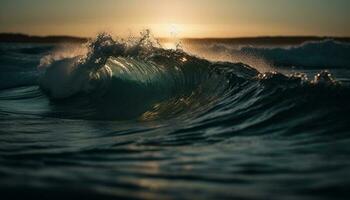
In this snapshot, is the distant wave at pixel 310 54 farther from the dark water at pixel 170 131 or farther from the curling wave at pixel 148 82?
the dark water at pixel 170 131

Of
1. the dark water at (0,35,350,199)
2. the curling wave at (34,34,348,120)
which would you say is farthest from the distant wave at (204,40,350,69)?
the dark water at (0,35,350,199)

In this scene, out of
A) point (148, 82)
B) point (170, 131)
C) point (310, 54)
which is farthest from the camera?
point (310, 54)

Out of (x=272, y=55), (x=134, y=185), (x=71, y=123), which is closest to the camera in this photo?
(x=134, y=185)

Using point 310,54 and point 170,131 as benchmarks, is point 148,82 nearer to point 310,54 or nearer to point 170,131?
point 170,131

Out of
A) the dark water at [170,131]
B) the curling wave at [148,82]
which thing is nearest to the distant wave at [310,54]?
the curling wave at [148,82]

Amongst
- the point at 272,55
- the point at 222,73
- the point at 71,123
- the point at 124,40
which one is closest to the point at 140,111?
the point at 71,123

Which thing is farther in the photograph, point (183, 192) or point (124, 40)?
point (124, 40)

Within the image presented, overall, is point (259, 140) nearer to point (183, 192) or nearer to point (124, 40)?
point (183, 192)

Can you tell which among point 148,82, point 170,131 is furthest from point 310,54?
point 170,131

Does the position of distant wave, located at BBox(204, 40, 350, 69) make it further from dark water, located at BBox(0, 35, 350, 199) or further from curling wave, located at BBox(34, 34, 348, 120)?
dark water, located at BBox(0, 35, 350, 199)
